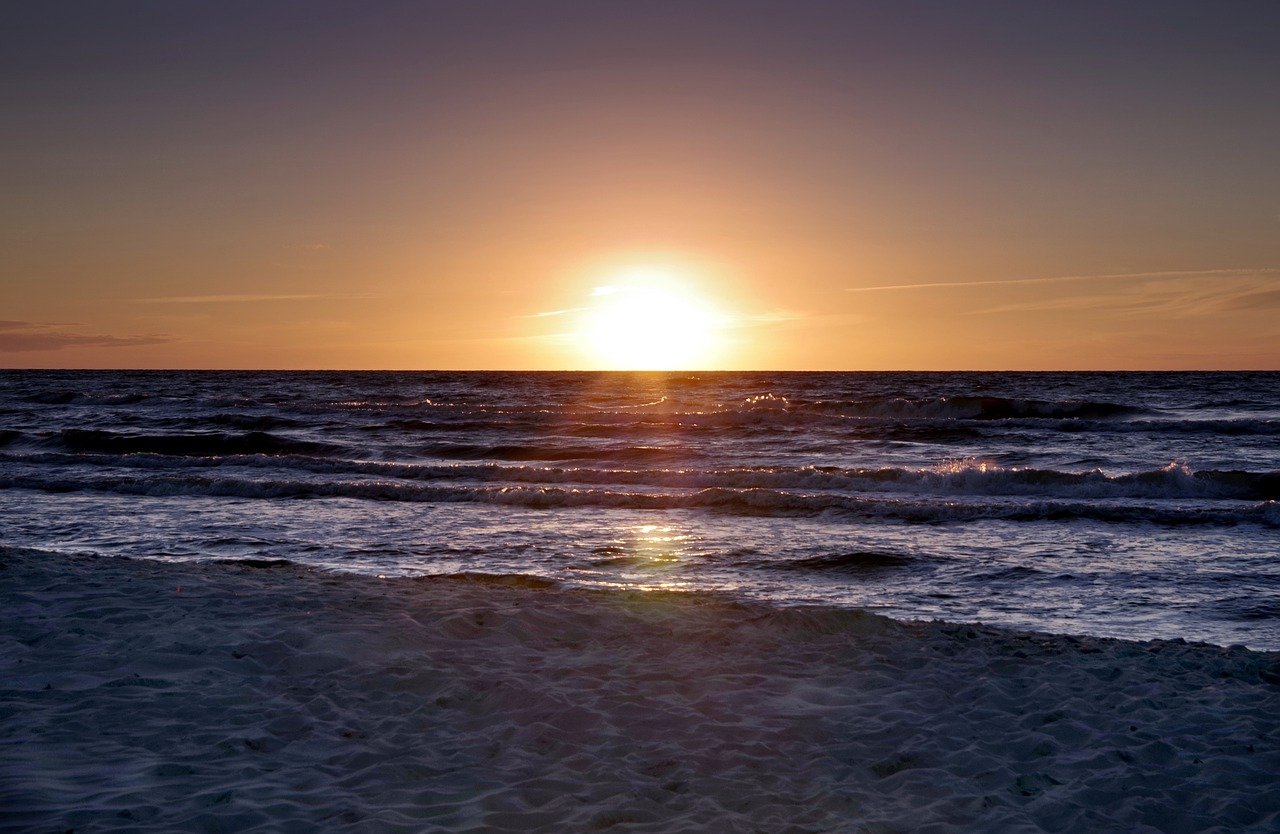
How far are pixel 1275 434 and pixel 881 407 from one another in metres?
18.6

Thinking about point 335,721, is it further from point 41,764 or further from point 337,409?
point 337,409

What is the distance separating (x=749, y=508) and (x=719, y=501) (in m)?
0.88

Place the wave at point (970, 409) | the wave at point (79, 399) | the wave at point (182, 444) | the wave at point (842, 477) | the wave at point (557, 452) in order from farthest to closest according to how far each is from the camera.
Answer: the wave at point (79, 399)
the wave at point (970, 409)
the wave at point (182, 444)
the wave at point (557, 452)
the wave at point (842, 477)

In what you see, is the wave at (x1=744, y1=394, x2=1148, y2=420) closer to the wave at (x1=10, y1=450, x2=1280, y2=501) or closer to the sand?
the wave at (x1=10, y1=450, x2=1280, y2=501)

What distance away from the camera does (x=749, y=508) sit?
1862 centimetres

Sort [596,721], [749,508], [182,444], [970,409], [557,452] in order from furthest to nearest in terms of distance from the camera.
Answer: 1. [970,409]
2. [182,444]
3. [557,452]
4. [749,508]
5. [596,721]

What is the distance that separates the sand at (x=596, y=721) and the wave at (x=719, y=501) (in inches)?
346

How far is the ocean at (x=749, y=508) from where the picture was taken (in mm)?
11766

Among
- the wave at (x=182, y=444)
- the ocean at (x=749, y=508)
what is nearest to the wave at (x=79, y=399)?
the ocean at (x=749, y=508)

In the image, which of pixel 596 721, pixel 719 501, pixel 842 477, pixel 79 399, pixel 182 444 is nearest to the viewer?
pixel 596 721

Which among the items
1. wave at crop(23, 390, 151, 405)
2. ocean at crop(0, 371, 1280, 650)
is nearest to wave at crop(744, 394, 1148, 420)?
ocean at crop(0, 371, 1280, 650)

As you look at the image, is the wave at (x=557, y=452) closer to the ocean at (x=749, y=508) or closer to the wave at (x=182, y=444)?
the ocean at (x=749, y=508)

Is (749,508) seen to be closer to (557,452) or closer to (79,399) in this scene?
(557,452)

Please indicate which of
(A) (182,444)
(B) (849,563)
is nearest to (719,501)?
(B) (849,563)
